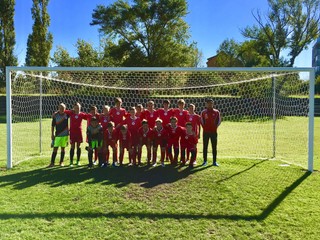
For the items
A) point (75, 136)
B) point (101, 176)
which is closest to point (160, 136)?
point (101, 176)

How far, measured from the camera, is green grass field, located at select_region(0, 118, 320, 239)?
4477 millimetres

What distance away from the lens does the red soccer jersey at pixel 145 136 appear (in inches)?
297

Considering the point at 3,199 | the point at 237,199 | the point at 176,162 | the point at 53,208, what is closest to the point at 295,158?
the point at 176,162

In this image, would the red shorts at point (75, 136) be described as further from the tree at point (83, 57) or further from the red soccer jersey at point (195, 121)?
the tree at point (83, 57)

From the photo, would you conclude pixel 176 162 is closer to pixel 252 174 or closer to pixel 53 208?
pixel 252 174

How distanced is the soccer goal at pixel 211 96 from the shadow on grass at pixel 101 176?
3.86ft

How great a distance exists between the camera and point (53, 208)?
5.18m

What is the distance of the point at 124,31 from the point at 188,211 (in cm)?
2319

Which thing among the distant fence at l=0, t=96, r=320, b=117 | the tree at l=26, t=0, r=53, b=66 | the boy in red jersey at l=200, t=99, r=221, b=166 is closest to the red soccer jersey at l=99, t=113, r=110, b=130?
the boy in red jersey at l=200, t=99, r=221, b=166

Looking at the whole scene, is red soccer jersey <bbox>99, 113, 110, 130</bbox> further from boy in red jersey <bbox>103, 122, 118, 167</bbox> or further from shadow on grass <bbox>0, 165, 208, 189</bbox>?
shadow on grass <bbox>0, 165, 208, 189</bbox>

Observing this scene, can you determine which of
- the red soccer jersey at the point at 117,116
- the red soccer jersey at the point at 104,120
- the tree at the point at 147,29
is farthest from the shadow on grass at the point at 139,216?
the tree at the point at 147,29

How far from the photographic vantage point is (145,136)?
7559mm

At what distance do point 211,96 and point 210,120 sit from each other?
9171 millimetres

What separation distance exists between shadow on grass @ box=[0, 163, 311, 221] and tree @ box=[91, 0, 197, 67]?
19229mm
